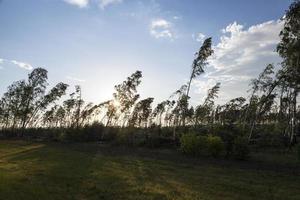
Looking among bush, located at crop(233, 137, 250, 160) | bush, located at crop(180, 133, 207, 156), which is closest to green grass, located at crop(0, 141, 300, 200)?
Answer: bush, located at crop(233, 137, 250, 160)

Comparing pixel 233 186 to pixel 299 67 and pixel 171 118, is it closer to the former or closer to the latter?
pixel 299 67

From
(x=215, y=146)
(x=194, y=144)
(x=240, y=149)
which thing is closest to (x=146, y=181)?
(x=215, y=146)

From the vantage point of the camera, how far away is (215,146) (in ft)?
124

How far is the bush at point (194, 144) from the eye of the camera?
39062 mm

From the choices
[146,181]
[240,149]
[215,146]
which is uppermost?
[215,146]

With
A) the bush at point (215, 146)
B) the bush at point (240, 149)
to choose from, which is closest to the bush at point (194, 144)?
the bush at point (215, 146)

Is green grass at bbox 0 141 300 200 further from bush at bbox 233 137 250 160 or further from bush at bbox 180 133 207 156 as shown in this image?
bush at bbox 180 133 207 156

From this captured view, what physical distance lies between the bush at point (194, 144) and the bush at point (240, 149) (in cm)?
367

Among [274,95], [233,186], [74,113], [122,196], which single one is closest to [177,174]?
[233,186]

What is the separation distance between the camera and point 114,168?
1086 inches

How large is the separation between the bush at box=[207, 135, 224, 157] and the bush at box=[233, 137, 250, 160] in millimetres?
1590

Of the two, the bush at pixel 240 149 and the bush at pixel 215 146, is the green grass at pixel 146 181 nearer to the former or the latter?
the bush at pixel 240 149

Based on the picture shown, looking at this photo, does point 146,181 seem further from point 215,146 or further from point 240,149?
point 240,149

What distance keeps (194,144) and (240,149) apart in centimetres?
576
